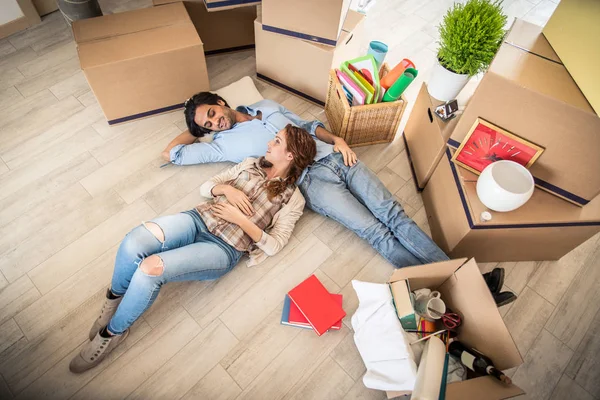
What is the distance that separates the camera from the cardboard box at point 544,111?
123 cm

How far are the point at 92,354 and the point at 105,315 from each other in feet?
0.47

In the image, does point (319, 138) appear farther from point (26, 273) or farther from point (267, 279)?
point (26, 273)

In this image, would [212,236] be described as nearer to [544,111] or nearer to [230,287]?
[230,287]

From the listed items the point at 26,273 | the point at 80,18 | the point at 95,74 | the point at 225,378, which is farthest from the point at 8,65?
the point at 225,378

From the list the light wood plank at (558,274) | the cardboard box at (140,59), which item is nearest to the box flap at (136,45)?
the cardboard box at (140,59)

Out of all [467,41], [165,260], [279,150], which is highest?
[467,41]

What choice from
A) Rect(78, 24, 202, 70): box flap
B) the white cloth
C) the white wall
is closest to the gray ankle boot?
the white cloth

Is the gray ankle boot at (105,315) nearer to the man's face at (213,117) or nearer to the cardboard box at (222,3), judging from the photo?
the man's face at (213,117)

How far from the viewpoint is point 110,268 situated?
5.22 ft

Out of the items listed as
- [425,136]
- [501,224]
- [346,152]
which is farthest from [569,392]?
[346,152]

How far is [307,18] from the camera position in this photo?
1.81 metres

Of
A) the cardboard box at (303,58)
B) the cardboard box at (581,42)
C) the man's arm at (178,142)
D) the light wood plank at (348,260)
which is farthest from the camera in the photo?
the cardboard box at (303,58)

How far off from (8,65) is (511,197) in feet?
8.98

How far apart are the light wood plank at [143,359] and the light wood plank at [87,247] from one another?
0.45m
